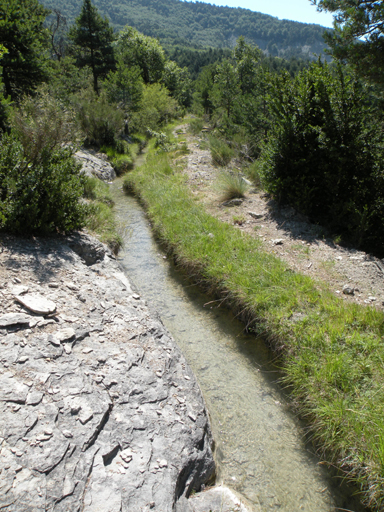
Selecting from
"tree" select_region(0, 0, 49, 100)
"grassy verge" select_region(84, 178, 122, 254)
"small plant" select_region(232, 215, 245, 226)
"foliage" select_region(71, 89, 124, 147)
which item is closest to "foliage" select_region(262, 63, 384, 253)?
"small plant" select_region(232, 215, 245, 226)

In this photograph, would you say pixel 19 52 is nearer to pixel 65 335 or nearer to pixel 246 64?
pixel 65 335

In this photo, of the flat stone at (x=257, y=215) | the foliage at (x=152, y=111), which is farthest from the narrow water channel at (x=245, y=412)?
the foliage at (x=152, y=111)

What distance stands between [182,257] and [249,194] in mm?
4849

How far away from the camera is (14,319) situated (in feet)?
14.7

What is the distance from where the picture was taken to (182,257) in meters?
8.61

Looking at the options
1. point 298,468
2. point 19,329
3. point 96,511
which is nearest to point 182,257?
point 19,329

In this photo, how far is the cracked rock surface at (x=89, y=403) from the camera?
296cm

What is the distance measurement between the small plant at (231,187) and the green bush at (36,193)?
18.0 feet

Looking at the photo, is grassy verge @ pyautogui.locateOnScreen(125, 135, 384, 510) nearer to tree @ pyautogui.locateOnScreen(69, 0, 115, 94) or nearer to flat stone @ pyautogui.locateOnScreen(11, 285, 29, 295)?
flat stone @ pyautogui.locateOnScreen(11, 285, 29, 295)

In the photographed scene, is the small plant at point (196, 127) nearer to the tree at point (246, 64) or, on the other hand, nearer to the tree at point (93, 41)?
the tree at point (246, 64)

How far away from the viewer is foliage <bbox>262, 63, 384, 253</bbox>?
8.66m

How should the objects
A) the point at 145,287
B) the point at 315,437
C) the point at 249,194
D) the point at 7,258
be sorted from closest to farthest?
the point at 315,437 < the point at 7,258 < the point at 145,287 < the point at 249,194

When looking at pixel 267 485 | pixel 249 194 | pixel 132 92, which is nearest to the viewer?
pixel 267 485

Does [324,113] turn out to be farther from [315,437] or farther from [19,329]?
[19,329]
